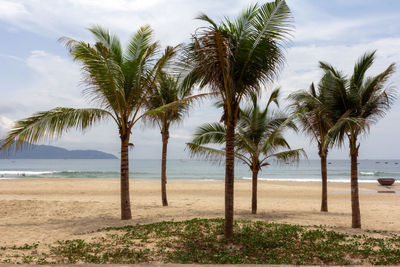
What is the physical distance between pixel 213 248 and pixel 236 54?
450 cm

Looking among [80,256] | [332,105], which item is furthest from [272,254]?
[332,105]

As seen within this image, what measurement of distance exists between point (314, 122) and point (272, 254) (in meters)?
8.92

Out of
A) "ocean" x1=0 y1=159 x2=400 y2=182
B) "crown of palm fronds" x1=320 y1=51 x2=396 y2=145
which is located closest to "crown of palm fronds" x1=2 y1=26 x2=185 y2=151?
"crown of palm fronds" x1=320 y1=51 x2=396 y2=145

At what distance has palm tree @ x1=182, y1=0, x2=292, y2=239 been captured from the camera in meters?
7.20

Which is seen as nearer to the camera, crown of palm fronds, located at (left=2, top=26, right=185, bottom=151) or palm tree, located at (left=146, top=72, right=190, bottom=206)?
crown of palm fronds, located at (left=2, top=26, right=185, bottom=151)

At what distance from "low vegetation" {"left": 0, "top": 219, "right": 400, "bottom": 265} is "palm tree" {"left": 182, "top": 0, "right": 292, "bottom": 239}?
0.80m

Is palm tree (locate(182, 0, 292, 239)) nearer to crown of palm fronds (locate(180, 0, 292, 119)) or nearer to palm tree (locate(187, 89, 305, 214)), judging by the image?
crown of palm fronds (locate(180, 0, 292, 119))

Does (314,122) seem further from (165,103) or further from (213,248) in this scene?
(213,248)

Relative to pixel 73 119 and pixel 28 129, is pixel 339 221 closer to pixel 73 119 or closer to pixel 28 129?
pixel 73 119

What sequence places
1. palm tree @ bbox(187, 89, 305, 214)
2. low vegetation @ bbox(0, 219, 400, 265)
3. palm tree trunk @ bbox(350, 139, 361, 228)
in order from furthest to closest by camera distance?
palm tree @ bbox(187, 89, 305, 214), palm tree trunk @ bbox(350, 139, 361, 228), low vegetation @ bbox(0, 219, 400, 265)

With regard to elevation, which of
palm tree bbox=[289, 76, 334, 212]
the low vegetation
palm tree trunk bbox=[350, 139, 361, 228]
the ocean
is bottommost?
the ocean

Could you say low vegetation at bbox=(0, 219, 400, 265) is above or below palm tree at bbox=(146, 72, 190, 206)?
below

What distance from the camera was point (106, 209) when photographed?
14.1m

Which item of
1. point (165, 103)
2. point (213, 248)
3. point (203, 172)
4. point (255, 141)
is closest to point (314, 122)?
point (255, 141)
